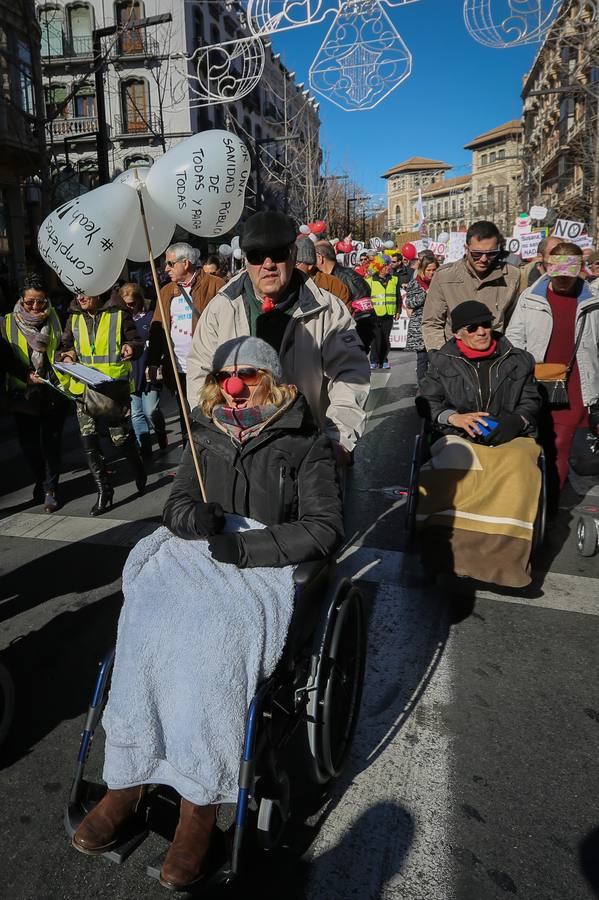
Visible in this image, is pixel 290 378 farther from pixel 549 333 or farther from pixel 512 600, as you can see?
pixel 549 333

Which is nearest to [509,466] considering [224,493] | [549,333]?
[549,333]

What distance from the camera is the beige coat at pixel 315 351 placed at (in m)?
3.09

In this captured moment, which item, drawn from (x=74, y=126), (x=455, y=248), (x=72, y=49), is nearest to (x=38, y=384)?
(x=455, y=248)

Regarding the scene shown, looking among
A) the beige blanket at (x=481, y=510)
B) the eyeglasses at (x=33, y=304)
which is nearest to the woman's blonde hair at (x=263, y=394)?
the beige blanket at (x=481, y=510)

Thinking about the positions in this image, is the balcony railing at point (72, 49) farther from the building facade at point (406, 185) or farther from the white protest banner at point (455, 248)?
the building facade at point (406, 185)

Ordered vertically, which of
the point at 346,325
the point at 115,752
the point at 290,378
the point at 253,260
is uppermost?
the point at 253,260

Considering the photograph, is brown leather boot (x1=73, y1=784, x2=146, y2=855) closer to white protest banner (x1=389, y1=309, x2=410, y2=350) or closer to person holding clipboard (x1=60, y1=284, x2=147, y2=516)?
person holding clipboard (x1=60, y1=284, x2=147, y2=516)

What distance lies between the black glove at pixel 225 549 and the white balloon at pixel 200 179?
157cm

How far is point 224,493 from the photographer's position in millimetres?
2469

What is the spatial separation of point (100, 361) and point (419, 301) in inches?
194

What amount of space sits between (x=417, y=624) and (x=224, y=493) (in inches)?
63.1

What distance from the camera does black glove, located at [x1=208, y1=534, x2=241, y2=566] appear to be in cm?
218

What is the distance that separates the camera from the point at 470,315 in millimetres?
3971

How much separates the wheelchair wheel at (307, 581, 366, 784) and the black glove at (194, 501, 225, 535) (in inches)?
18.6
